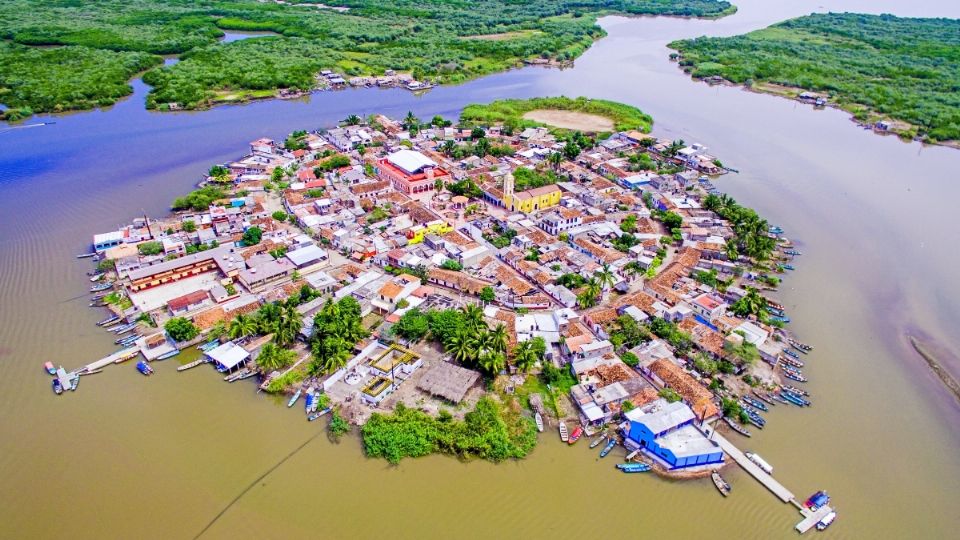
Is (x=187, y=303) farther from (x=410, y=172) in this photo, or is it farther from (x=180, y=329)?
(x=410, y=172)

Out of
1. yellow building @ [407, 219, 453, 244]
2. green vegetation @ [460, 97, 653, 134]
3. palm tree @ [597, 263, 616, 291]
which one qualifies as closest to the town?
yellow building @ [407, 219, 453, 244]

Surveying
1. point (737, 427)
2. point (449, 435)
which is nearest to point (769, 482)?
point (737, 427)

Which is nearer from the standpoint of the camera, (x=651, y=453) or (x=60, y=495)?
(x=60, y=495)

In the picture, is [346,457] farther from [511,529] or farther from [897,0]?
[897,0]

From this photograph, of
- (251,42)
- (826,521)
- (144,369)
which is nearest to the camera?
(826,521)

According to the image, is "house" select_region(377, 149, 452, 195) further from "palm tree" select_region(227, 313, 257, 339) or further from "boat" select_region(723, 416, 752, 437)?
"boat" select_region(723, 416, 752, 437)

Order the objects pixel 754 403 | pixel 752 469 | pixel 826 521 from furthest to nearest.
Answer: pixel 754 403 → pixel 752 469 → pixel 826 521

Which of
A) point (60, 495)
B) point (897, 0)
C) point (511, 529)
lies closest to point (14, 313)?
point (60, 495)
